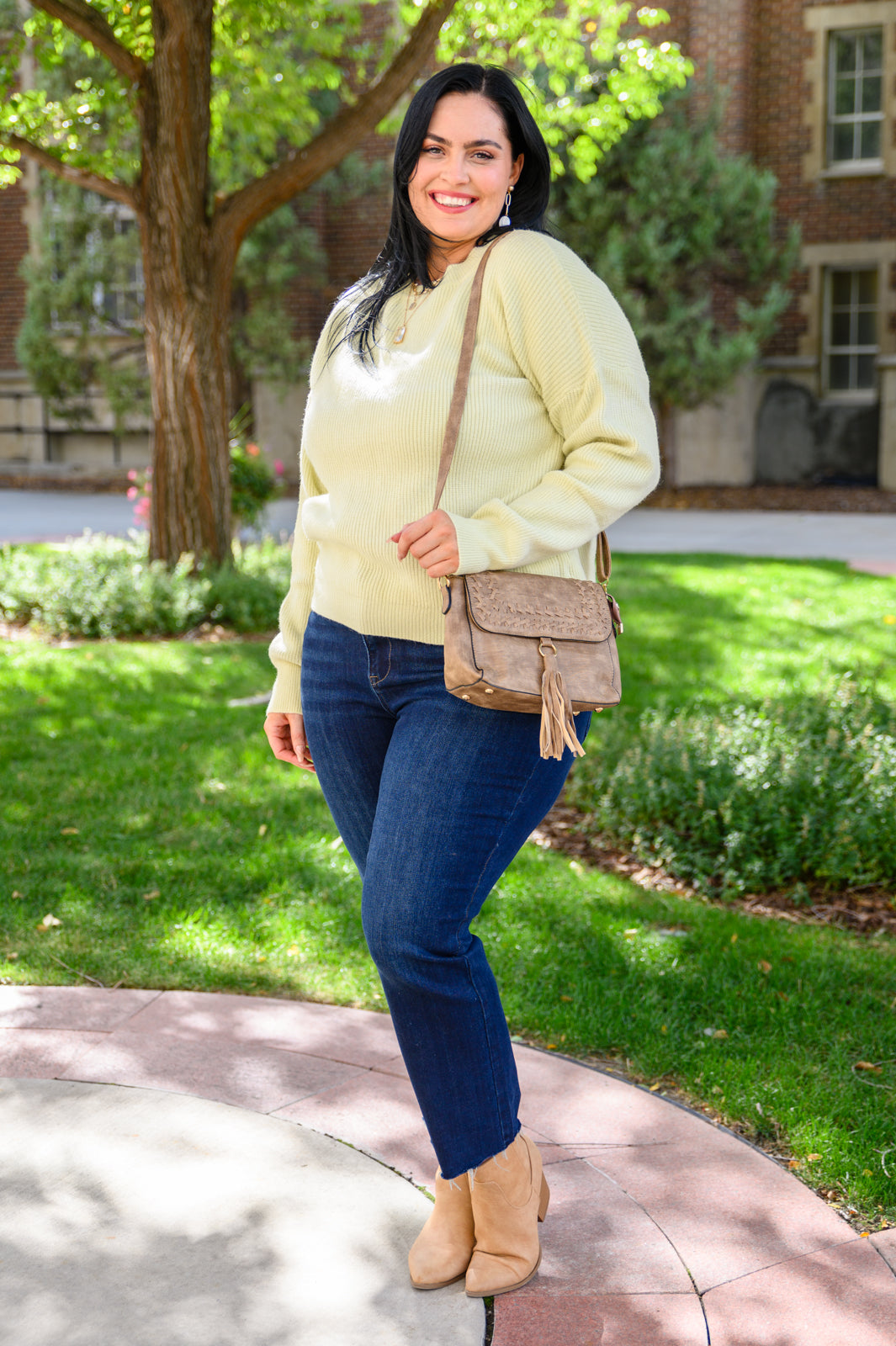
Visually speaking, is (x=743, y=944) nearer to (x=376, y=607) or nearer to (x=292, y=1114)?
(x=292, y=1114)

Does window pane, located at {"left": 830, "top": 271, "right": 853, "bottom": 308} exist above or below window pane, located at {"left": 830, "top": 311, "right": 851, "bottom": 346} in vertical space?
above

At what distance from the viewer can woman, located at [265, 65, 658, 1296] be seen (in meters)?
2.02

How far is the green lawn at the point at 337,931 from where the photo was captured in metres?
3.11

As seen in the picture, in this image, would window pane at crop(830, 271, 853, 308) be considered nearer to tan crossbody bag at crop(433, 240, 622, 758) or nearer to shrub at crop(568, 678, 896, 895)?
shrub at crop(568, 678, 896, 895)

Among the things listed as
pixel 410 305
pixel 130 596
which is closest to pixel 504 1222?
pixel 410 305

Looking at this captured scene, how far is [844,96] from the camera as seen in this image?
18.3 metres

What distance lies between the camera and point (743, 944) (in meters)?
3.84

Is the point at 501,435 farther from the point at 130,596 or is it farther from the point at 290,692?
the point at 130,596

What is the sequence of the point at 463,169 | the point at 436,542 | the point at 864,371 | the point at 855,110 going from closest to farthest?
the point at 436,542, the point at 463,169, the point at 855,110, the point at 864,371

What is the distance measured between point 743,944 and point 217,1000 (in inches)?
61.4

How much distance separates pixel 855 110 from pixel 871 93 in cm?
30

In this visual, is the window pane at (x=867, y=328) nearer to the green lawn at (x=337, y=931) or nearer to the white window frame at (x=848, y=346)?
the white window frame at (x=848, y=346)

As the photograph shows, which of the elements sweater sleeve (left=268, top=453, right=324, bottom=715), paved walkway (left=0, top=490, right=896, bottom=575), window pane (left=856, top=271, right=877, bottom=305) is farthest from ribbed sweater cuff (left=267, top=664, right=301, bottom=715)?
window pane (left=856, top=271, right=877, bottom=305)

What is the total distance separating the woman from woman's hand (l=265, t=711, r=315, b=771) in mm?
212
